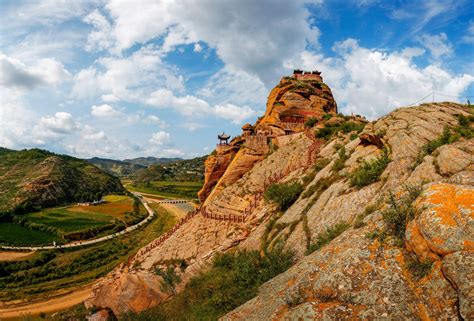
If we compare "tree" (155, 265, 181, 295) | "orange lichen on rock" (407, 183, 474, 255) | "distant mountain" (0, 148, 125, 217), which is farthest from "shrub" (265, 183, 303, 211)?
"distant mountain" (0, 148, 125, 217)

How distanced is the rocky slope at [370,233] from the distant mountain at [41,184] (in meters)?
102

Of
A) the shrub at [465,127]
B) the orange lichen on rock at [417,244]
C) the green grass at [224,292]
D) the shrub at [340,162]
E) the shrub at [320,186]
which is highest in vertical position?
the shrub at [465,127]

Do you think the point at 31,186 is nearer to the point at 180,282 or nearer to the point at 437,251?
the point at 180,282

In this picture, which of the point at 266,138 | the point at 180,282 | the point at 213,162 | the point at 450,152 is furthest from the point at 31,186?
the point at 450,152

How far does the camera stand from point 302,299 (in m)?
8.39

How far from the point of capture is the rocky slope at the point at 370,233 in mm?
7117

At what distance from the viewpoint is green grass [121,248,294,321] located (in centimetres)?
1176

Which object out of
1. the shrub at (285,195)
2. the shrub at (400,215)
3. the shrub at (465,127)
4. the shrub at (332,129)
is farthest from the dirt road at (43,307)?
the shrub at (465,127)

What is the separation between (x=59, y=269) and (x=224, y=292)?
5838 centimetres

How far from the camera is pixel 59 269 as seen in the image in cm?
5738

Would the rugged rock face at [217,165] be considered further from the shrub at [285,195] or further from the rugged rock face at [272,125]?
the shrub at [285,195]

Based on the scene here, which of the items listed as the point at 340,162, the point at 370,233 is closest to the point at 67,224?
the point at 340,162

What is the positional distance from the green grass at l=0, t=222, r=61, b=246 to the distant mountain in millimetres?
15196

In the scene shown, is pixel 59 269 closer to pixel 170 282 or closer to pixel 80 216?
pixel 170 282
